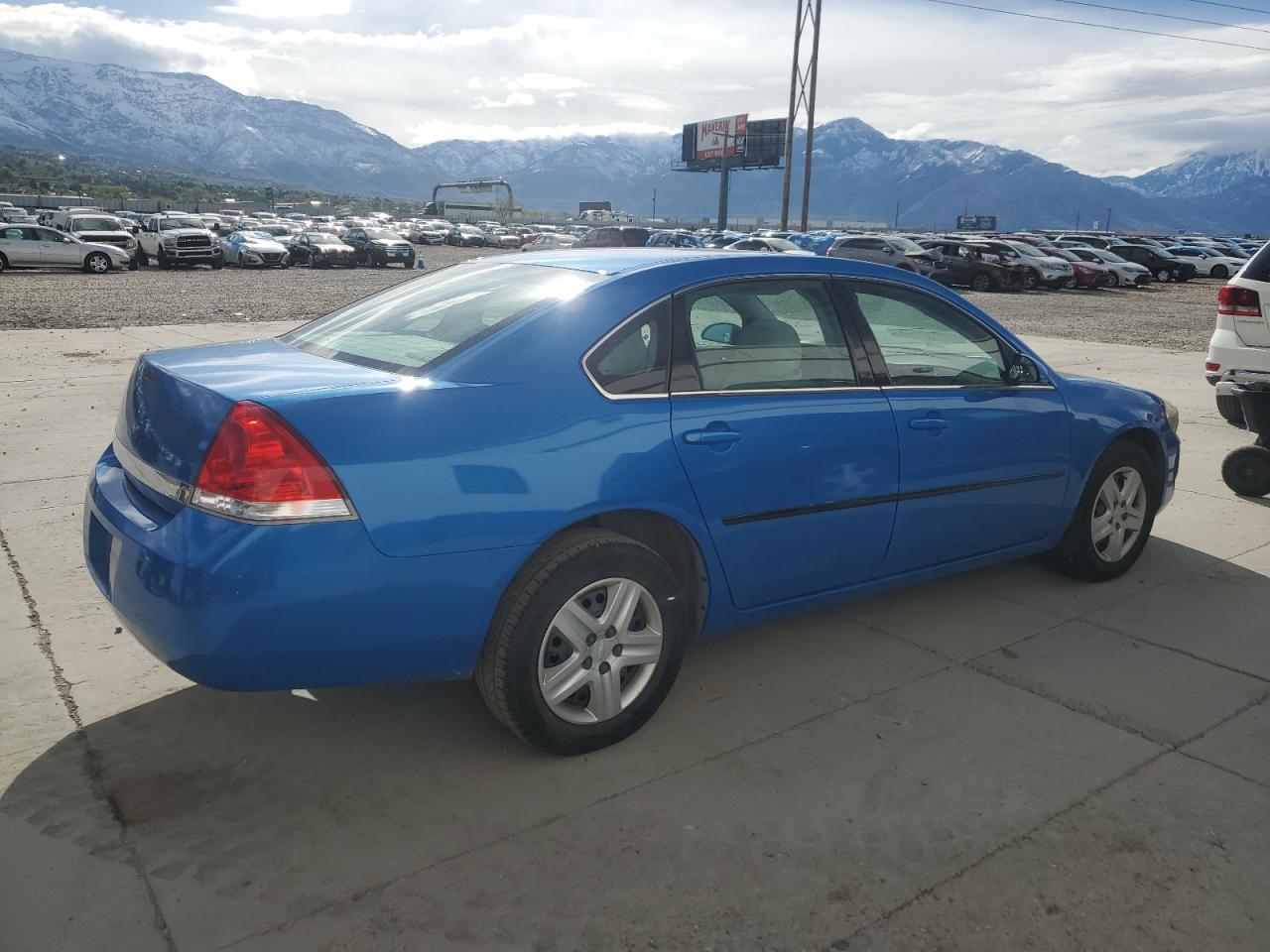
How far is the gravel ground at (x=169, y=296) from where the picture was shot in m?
16.9

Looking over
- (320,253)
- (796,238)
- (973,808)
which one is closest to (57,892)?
(973,808)

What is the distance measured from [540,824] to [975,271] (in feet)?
99.5

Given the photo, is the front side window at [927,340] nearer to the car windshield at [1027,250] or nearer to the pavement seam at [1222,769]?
the pavement seam at [1222,769]

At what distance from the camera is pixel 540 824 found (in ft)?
9.56

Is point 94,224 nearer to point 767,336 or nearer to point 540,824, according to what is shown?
point 767,336

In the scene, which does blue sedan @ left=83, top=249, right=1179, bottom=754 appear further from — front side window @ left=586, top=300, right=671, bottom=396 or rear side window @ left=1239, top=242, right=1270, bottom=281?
rear side window @ left=1239, top=242, right=1270, bottom=281

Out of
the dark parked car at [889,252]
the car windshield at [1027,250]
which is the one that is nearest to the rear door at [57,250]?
the dark parked car at [889,252]

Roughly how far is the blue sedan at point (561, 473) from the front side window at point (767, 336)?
1cm

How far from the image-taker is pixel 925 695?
3748mm

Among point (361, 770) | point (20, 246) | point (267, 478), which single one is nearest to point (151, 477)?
point (267, 478)

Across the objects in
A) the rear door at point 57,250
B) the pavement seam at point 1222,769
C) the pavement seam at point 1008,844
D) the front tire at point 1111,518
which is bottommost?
the rear door at point 57,250

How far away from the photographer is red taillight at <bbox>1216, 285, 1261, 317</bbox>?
7434mm

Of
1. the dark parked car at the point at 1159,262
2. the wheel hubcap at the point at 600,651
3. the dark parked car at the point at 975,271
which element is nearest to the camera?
the wheel hubcap at the point at 600,651

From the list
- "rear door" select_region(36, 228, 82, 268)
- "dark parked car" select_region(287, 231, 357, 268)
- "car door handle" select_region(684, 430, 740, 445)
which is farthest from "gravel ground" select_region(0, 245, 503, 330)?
"car door handle" select_region(684, 430, 740, 445)
